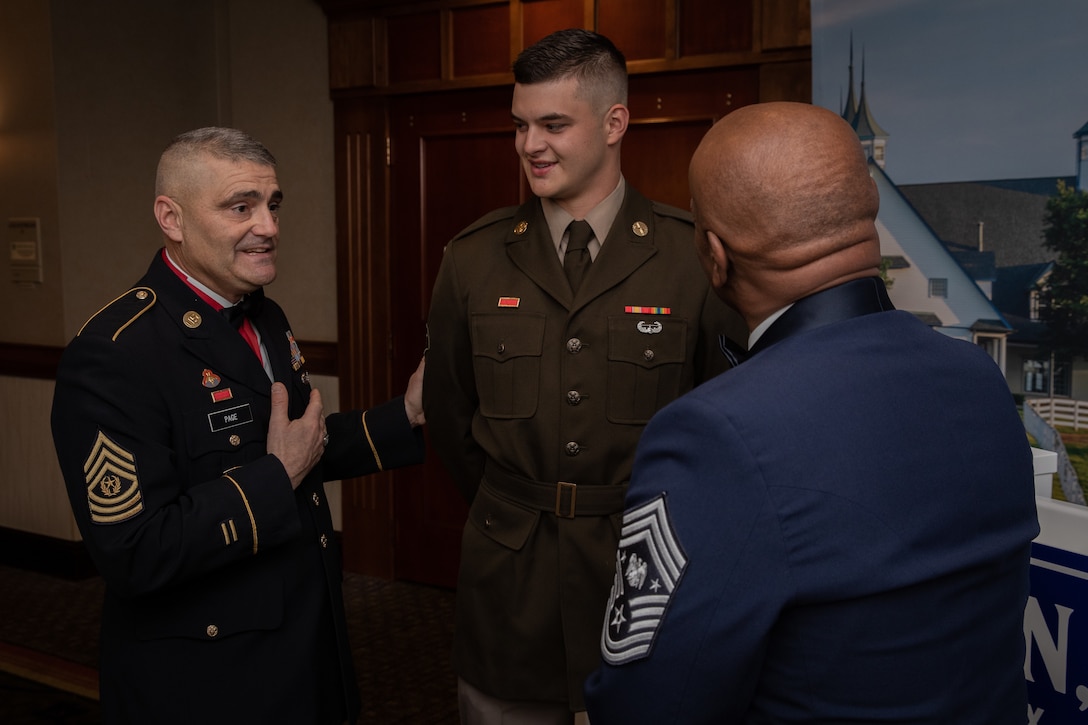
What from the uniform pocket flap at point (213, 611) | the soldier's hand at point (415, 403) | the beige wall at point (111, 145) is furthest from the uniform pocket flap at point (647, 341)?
the beige wall at point (111, 145)

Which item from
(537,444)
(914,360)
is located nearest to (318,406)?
(537,444)

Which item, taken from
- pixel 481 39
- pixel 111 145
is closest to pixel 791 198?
pixel 481 39

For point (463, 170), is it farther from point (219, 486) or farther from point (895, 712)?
point (895, 712)

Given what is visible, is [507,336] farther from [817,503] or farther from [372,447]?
[817,503]

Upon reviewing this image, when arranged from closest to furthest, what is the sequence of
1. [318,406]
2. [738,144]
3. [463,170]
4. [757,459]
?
[757,459] → [738,144] → [318,406] → [463,170]

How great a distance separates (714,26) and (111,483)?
9.04 ft

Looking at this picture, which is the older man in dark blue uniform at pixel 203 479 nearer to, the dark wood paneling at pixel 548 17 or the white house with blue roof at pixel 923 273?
the white house with blue roof at pixel 923 273

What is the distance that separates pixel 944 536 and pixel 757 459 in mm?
235

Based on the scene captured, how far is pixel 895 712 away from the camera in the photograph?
3.35ft

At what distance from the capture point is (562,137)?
1891mm

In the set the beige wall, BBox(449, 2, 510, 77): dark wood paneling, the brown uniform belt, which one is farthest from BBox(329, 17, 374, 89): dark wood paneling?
the brown uniform belt

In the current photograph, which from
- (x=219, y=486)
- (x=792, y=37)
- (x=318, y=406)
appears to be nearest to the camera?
(x=219, y=486)

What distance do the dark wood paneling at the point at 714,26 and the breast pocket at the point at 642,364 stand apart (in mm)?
1922

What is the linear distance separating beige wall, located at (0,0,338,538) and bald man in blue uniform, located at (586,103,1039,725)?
3686 mm
